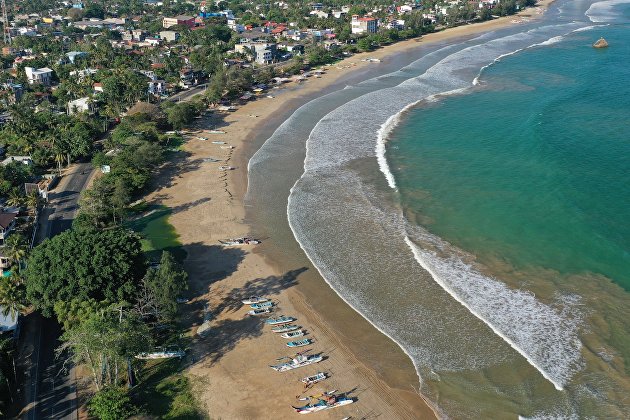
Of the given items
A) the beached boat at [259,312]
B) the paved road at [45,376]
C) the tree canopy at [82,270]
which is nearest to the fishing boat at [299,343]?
the beached boat at [259,312]

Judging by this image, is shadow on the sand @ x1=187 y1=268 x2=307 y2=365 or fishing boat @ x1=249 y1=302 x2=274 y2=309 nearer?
shadow on the sand @ x1=187 y1=268 x2=307 y2=365

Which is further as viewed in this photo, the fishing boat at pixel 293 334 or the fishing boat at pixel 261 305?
the fishing boat at pixel 261 305

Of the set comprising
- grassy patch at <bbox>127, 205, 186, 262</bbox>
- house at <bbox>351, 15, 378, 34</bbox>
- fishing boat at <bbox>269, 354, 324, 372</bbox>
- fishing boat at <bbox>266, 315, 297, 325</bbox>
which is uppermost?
house at <bbox>351, 15, 378, 34</bbox>

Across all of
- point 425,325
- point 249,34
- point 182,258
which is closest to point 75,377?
point 182,258

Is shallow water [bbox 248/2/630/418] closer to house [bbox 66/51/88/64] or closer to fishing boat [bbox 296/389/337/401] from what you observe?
fishing boat [bbox 296/389/337/401]

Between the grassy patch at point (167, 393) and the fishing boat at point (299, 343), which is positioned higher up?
the grassy patch at point (167, 393)

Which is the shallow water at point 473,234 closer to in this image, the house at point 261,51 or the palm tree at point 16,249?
the palm tree at point 16,249

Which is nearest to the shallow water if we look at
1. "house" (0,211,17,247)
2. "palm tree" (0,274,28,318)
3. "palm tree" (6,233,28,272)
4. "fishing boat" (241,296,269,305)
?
"fishing boat" (241,296,269,305)
